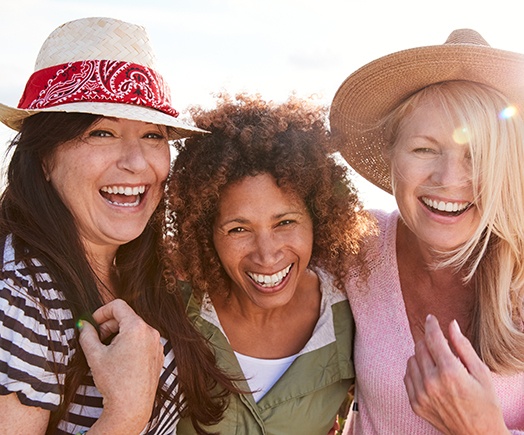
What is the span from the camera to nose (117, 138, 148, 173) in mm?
2613

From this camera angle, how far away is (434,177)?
9.37 ft

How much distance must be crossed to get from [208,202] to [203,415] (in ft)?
3.05

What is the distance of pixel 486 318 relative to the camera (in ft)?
9.87

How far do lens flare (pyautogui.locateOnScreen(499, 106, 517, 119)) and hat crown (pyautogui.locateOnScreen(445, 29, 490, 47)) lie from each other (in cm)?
30

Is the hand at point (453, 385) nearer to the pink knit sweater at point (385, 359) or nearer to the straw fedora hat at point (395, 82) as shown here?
the pink knit sweater at point (385, 359)

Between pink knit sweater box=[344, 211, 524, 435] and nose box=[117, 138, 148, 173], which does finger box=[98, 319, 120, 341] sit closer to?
nose box=[117, 138, 148, 173]

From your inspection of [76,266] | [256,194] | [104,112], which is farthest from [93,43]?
[256,194]

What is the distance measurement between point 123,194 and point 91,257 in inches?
11.3

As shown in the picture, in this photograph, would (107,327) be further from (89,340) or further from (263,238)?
(263,238)

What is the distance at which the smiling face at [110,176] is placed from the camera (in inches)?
99.7

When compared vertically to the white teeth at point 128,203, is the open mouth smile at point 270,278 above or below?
below

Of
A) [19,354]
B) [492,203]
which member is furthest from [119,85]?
[492,203]

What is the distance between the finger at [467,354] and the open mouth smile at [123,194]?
1288 mm

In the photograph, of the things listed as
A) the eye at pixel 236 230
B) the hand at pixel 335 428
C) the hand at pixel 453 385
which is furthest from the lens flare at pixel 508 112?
the hand at pixel 335 428
